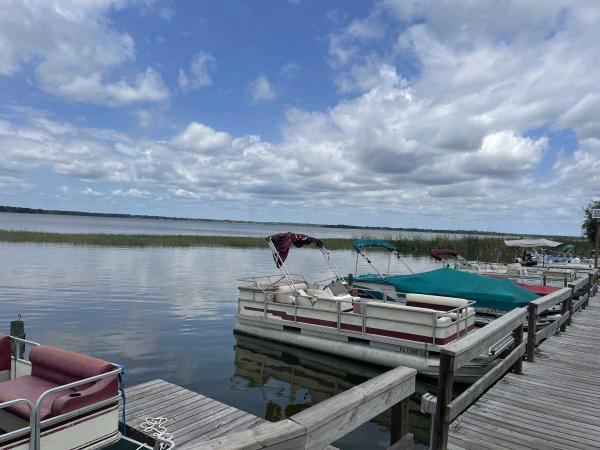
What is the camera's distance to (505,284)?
12.2m

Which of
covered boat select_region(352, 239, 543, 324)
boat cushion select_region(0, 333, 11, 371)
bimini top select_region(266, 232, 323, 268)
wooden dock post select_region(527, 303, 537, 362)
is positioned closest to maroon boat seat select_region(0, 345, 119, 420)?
boat cushion select_region(0, 333, 11, 371)

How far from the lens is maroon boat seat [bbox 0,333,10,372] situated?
5797 millimetres

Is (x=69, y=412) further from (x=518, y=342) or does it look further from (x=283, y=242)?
(x=283, y=242)

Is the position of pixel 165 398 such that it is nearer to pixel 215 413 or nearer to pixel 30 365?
pixel 215 413

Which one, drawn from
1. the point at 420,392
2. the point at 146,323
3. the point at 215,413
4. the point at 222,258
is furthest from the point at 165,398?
the point at 222,258

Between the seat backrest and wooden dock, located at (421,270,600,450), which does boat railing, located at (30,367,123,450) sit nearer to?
the seat backrest

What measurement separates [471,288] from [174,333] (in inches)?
353

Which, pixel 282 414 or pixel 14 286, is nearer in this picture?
pixel 282 414

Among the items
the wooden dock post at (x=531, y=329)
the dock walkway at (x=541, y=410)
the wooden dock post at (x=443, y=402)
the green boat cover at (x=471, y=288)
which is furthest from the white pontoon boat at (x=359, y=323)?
the wooden dock post at (x=443, y=402)

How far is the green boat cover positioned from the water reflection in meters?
3.01

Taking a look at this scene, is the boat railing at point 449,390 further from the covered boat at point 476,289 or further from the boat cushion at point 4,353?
the covered boat at point 476,289

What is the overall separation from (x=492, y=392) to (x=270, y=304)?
26.3ft

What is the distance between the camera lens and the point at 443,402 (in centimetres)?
412

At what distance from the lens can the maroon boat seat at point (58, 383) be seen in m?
4.28
